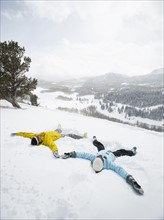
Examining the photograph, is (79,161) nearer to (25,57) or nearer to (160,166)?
(160,166)

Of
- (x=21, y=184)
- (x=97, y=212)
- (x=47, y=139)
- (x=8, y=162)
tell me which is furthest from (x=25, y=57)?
(x=97, y=212)

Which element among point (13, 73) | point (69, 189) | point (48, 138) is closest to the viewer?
point (69, 189)

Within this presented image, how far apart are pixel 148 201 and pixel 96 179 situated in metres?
1.61

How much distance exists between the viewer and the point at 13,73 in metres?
18.8

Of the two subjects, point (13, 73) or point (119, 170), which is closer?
point (119, 170)

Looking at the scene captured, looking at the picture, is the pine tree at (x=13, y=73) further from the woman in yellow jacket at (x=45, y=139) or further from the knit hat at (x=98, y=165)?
the knit hat at (x=98, y=165)

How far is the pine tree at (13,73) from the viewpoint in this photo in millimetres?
18031

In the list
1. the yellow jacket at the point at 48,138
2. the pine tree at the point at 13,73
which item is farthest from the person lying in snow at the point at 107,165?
the pine tree at the point at 13,73

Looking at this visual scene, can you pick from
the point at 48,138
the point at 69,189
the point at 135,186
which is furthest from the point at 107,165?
the point at 48,138

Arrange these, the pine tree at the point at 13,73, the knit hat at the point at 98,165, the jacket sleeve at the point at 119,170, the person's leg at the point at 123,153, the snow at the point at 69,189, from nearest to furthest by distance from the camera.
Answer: the snow at the point at 69,189 → the jacket sleeve at the point at 119,170 → the knit hat at the point at 98,165 → the person's leg at the point at 123,153 → the pine tree at the point at 13,73

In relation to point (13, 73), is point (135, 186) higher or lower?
lower

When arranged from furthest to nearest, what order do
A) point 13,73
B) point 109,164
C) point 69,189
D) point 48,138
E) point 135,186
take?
point 13,73
point 48,138
point 109,164
point 135,186
point 69,189

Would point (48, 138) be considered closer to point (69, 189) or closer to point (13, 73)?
point (69, 189)

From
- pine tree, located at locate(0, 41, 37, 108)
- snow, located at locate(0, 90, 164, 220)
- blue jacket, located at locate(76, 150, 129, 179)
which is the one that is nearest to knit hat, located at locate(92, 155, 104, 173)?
snow, located at locate(0, 90, 164, 220)
